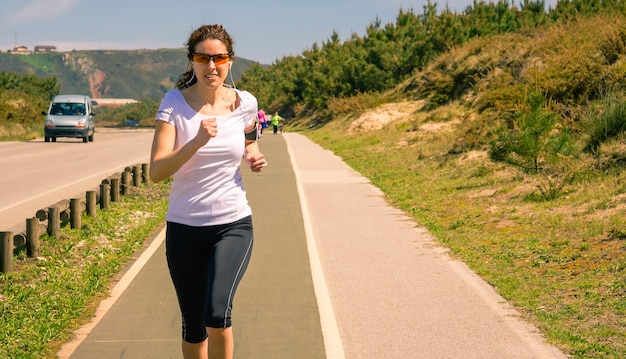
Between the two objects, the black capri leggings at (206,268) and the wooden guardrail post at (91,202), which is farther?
the wooden guardrail post at (91,202)

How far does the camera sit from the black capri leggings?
5.11 meters

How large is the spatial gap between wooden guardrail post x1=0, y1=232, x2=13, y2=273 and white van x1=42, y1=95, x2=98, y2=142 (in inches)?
1486

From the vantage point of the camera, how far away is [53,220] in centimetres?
1289

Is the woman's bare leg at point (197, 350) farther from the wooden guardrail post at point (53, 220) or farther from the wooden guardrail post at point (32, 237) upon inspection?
the wooden guardrail post at point (53, 220)

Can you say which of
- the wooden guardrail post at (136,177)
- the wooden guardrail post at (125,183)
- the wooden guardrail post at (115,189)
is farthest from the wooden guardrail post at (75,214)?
the wooden guardrail post at (136,177)

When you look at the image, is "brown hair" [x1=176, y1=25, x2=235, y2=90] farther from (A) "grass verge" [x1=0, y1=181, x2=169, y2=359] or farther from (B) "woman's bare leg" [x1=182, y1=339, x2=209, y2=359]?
(A) "grass verge" [x1=0, y1=181, x2=169, y2=359]

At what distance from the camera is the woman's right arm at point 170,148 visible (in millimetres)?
4906

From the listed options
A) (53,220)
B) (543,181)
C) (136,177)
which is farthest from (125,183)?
(543,181)

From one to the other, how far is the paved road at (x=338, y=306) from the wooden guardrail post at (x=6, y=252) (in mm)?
1197

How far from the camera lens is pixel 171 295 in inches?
390

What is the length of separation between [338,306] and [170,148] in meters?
4.65

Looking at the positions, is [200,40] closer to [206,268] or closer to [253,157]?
[253,157]

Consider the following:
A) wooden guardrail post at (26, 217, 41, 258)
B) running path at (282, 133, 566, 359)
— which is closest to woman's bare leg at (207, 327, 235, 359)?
running path at (282, 133, 566, 359)

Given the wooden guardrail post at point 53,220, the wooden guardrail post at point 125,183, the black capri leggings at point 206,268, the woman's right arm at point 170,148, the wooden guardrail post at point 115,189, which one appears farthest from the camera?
the wooden guardrail post at point 125,183
